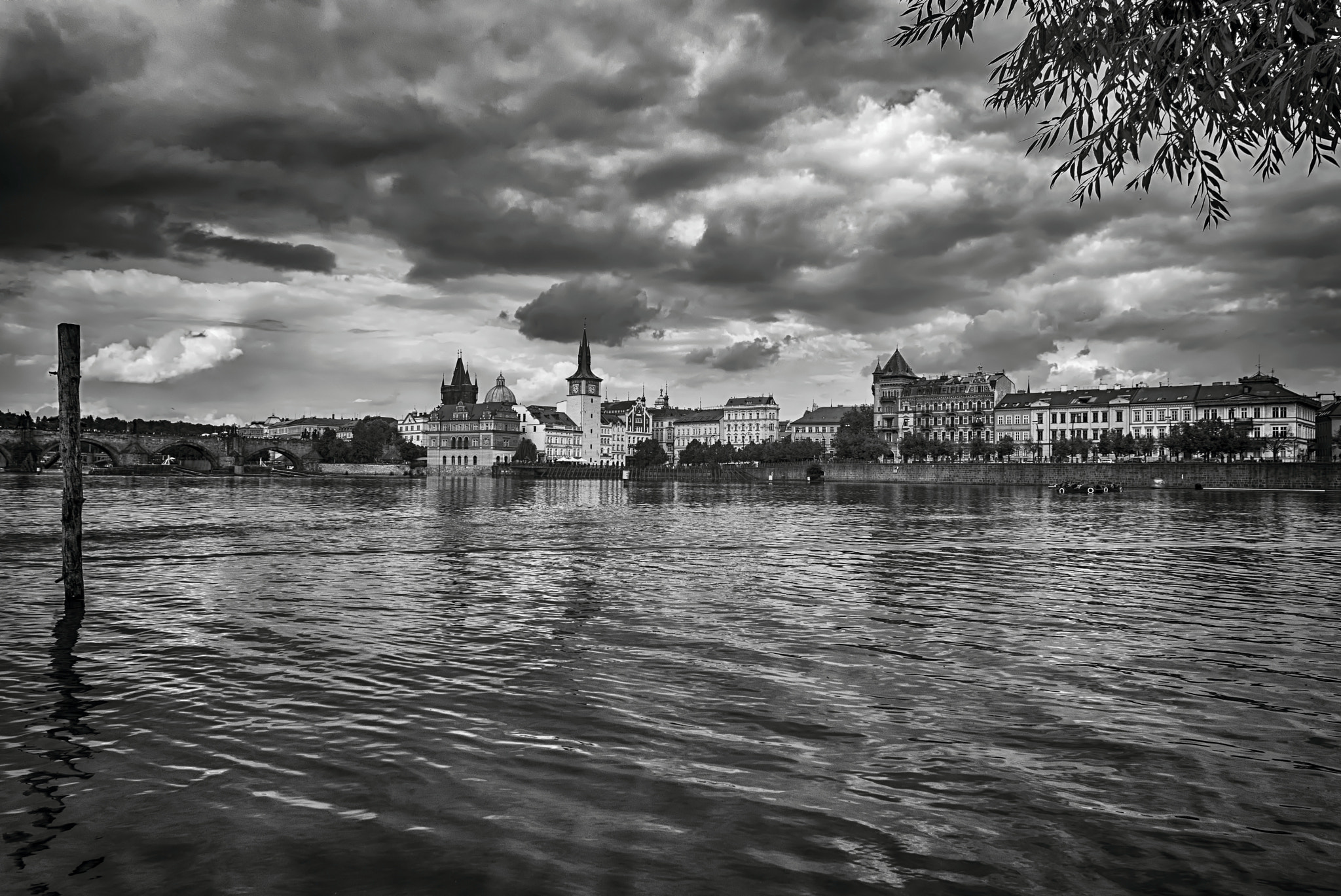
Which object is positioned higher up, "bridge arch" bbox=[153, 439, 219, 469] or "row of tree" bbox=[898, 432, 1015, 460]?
"bridge arch" bbox=[153, 439, 219, 469]

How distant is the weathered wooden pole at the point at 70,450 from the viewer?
686 inches

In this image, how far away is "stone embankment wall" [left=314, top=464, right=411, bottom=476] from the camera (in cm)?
17071

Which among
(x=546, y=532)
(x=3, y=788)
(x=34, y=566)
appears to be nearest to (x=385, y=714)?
(x=3, y=788)

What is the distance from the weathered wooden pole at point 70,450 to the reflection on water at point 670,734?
1.76ft

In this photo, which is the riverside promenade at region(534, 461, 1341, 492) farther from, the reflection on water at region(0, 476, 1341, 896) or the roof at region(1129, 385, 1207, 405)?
the reflection on water at region(0, 476, 1341, 896)

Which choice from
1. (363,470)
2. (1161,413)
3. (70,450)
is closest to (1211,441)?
(1161,413)

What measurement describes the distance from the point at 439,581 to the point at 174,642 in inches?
304

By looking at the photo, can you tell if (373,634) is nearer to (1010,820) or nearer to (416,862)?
(416,862)

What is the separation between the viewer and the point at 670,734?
9266mm

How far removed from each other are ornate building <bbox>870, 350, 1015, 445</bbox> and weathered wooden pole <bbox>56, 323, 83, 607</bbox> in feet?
527

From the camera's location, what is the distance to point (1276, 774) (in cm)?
804

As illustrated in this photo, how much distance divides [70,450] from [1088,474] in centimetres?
12183

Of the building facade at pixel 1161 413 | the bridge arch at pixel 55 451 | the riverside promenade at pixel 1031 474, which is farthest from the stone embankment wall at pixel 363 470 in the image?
the building facade at pixel 1161 413

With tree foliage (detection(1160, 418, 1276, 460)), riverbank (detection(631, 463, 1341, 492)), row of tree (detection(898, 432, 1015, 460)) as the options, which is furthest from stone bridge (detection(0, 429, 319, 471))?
tree foliage (detection(1160, 418, 1276, 460))
